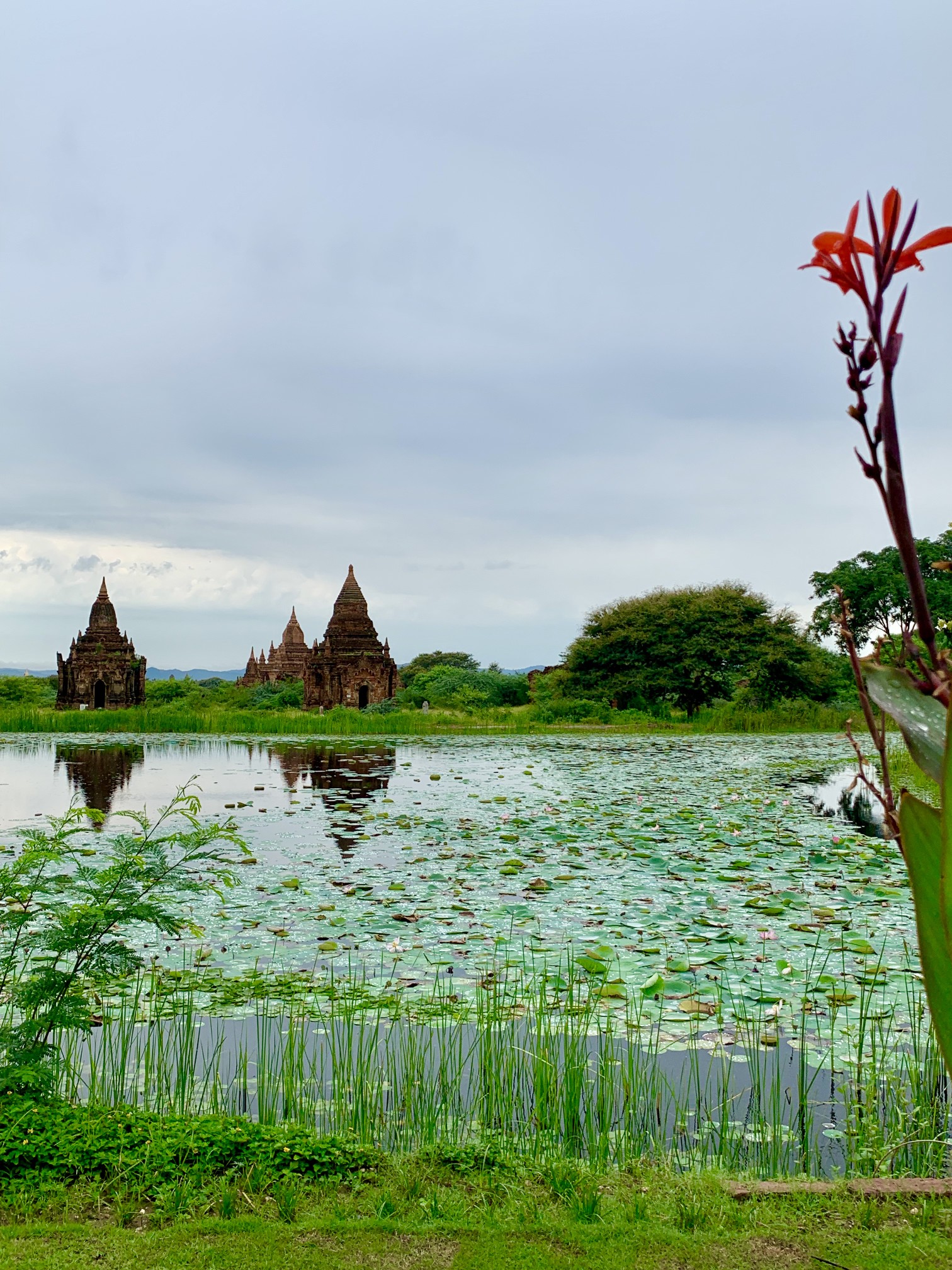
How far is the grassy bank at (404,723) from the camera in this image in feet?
80.6

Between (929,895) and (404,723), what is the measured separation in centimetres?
2448

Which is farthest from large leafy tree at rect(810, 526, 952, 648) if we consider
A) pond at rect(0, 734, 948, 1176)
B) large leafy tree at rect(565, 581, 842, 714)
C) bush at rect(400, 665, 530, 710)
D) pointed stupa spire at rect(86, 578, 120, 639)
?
pointed stupa spire at rect(86, 578, 120, 639)

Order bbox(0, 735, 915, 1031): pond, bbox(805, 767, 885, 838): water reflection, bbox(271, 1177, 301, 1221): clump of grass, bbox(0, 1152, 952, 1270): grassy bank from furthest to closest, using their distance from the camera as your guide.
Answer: bbox(805, 767, 885, 838): water reflection < bbox(0, 735, 915, 1031): pond < bbox(271, 1177, 301, 1221): clump of grass < bbox(0, 1152, 952, 1270): grassy bank

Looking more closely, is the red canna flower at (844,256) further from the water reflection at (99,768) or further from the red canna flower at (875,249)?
the water reflection at (99,768)

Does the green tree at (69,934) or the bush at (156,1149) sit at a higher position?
the green tree at (69,934)

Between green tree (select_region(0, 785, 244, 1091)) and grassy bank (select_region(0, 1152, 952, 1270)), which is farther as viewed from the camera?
green tree (select_region(0, 785, 244, 1091))

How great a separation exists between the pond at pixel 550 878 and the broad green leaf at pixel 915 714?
3.31 metres

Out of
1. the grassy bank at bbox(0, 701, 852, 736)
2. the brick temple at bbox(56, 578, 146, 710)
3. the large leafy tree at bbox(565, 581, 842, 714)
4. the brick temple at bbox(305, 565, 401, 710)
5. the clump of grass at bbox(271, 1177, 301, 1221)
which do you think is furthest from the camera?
the brick temple at bbox(56, 578, 146, 710)

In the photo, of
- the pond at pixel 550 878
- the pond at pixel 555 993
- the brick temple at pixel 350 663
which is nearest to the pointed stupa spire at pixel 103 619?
the brick temple at pixel 350 663

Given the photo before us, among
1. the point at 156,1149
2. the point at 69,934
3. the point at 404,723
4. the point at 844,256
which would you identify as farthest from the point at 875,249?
the point at 404,723

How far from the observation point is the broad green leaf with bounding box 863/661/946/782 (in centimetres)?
119

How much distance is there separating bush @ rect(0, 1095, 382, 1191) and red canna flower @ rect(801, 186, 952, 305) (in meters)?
2.83

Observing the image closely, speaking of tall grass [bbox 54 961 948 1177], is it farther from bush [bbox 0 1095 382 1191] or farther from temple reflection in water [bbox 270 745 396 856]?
temple reflection in water [bbox 270 745 396 856]

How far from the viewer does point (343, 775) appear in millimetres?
14148
